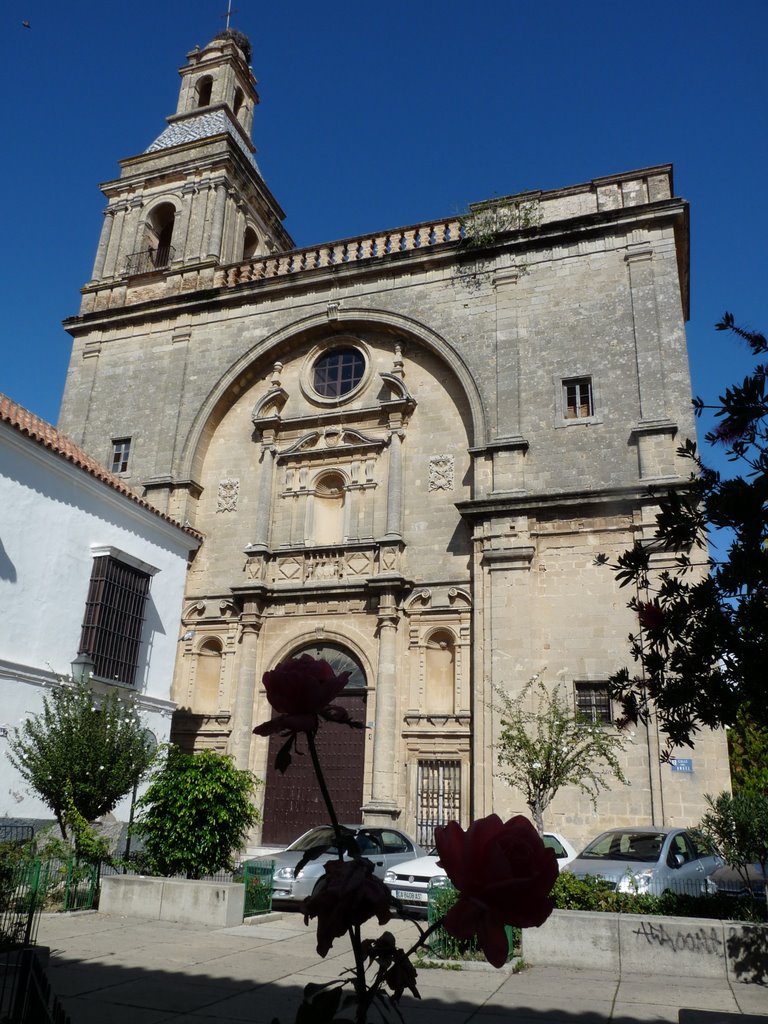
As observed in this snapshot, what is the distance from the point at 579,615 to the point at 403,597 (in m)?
4.29

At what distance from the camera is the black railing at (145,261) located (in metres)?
27.0

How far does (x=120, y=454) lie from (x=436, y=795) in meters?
13.5

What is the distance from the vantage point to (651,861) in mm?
11648

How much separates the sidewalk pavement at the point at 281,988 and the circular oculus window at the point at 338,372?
15603 mm

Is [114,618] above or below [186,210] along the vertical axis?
below

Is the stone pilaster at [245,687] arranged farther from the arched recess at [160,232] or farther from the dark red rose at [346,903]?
the dark red rose at [346,903]

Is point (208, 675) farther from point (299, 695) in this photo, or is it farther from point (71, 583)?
point (299, 695)

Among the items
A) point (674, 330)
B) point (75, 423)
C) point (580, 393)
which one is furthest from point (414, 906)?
point (75, 423)

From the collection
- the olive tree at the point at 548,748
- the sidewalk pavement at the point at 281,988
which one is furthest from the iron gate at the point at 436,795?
the sidewalk pavement at the point at 281,988

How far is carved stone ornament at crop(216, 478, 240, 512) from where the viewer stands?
22.8m

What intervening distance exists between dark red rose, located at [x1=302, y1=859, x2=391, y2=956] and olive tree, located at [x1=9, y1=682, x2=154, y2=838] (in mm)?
11708

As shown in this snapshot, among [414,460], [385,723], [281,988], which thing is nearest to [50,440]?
[414,460]

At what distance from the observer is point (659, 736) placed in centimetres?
1609

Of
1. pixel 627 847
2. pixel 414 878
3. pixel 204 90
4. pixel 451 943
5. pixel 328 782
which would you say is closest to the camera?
pixel 451 943
